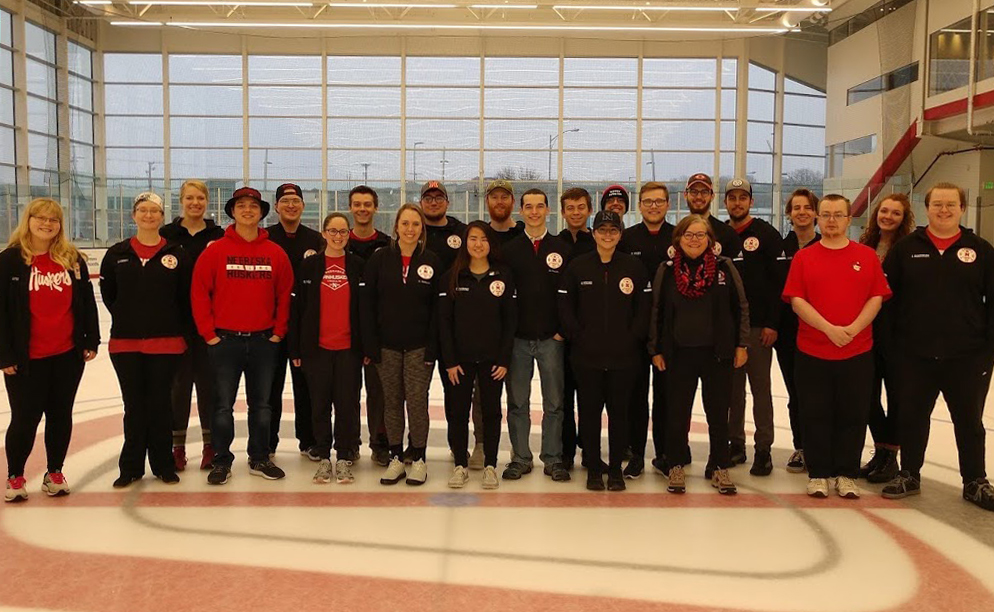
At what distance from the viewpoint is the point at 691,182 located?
16.3 ft

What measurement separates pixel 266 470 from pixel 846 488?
3377 millimetres

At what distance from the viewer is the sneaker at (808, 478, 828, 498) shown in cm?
437

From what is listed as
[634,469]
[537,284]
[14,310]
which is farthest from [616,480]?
[14,310]

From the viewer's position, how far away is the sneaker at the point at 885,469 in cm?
466

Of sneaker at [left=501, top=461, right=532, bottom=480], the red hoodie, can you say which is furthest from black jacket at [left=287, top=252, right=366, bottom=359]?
sneaker at [left=501, top=461, right=532, bottom=480]

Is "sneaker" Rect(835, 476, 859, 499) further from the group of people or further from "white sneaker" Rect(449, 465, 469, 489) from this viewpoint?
"white sneaker" Rect(449, 465, 469, 489)

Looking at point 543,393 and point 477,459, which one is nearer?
point 543,393

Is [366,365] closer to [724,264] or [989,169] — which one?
[724,264]

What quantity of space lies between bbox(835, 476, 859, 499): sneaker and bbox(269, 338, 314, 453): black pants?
129 inches

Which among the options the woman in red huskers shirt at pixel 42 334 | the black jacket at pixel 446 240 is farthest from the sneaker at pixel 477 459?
the woman in red huskers shirt at pixel 42 334

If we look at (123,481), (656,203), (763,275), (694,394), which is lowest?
(123,481)

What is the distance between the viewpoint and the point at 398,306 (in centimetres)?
456

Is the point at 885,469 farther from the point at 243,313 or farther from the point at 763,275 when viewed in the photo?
the point at 243,313

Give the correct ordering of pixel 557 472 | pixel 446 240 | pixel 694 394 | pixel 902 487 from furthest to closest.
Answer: pixel 446 240 < pixel 557 472 < pixel 694 394 < pixel 902 487
